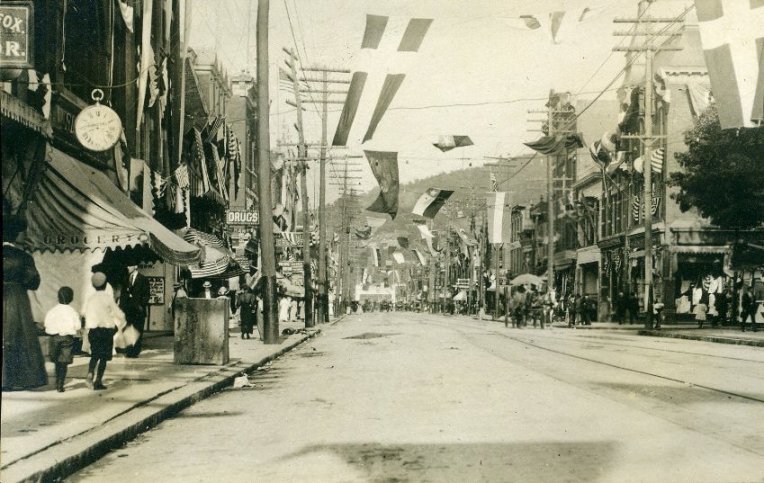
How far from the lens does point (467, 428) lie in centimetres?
919

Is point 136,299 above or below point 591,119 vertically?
below

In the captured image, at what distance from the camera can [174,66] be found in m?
25.0

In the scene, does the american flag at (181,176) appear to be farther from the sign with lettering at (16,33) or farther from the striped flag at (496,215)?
the striped flag at (496,215)

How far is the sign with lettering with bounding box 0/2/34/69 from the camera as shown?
1079cm

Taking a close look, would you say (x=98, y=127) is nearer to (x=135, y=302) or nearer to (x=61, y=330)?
(x=135, y=302)

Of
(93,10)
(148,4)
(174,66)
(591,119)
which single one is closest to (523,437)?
(93,10)

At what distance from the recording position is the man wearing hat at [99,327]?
38.3ft

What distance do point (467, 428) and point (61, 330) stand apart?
5.31 meters

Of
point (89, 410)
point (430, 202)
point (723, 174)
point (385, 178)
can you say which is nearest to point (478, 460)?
point (89, 410)

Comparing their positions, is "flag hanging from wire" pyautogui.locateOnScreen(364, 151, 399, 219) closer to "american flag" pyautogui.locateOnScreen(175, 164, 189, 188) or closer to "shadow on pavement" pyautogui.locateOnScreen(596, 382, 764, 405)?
"american flag" pyautogui.locateOnScreen(175, 164, 189, 188)

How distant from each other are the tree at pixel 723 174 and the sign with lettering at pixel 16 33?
26.0 metres

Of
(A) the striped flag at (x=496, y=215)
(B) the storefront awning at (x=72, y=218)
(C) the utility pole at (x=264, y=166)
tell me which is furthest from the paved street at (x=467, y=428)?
(A) the striped flag at (x=496, y=215)

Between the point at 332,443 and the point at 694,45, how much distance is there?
4343 cm

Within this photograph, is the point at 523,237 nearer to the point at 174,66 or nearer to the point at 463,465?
the point at 174,66
